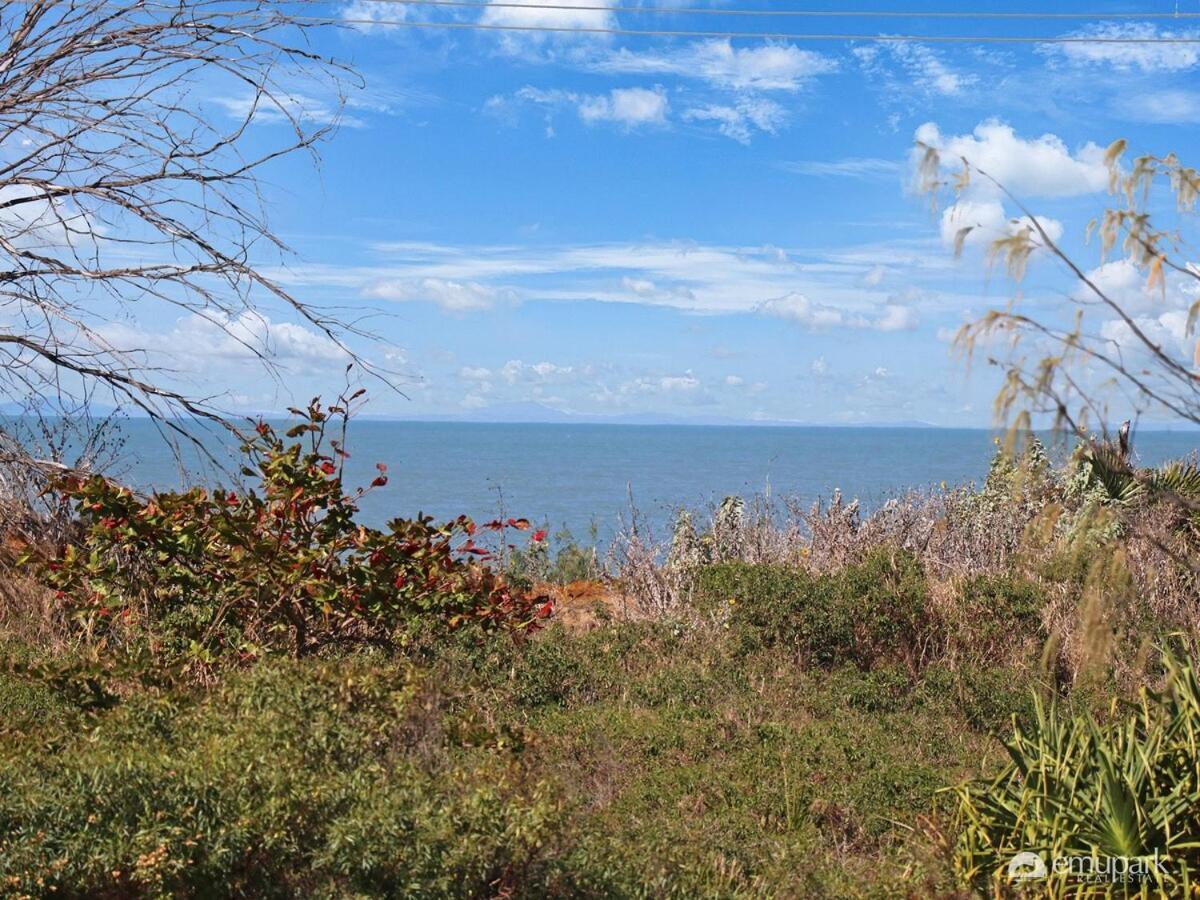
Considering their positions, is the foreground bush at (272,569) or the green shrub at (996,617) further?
the green shrub at (996,617)

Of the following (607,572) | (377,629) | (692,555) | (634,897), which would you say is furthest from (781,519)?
(634,897)

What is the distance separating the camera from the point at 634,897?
387cm

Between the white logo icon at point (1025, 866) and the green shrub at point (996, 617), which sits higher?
the green shrub at point (996, 617)

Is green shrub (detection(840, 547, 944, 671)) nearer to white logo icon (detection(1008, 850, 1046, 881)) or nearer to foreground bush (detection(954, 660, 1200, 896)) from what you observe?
foreground bush (detection(954, 660, 1200, 896))

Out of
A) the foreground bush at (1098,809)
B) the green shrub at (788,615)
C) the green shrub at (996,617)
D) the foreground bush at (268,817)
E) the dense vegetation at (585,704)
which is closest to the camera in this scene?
the foreground bush at (268,817)

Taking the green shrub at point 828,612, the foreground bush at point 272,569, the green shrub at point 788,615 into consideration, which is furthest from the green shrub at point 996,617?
the foreground bush at point 272,569

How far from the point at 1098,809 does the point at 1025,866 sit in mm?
351

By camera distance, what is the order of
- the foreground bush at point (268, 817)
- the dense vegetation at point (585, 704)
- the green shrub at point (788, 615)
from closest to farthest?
the foreground bush at point (268, 817), the dense vegetation at point (585, 704), the green shrub at point (788, 615)

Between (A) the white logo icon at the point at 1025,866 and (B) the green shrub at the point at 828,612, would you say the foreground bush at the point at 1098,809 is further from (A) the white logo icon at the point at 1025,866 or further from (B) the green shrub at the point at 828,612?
(B) the green shrub at the point at 828,612

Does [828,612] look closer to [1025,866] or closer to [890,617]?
[890,617]

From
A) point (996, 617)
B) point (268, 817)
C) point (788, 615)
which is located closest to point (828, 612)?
point (788, 615)

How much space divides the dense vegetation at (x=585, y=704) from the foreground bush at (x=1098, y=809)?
0.06ft

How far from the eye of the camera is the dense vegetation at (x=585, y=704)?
3531mm

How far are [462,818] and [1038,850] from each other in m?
2.30
